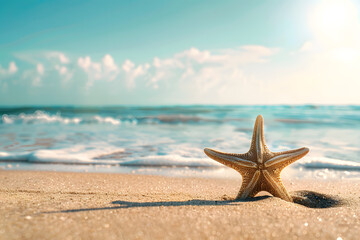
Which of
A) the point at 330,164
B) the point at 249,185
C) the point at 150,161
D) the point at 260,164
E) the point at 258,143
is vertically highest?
the point at 258,143

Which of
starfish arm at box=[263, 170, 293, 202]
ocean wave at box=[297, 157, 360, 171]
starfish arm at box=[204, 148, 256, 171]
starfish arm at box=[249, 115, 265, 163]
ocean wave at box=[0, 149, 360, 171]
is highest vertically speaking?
starfish arm at box=[249, 115, 265, 163]

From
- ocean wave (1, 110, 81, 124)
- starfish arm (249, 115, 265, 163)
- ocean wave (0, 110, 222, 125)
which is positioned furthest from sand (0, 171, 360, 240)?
ocean wave (1, 110, 81, 124)

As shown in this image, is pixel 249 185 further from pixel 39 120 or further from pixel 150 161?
pixel 39 120

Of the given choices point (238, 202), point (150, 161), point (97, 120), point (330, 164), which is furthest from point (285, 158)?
point (97, 120)

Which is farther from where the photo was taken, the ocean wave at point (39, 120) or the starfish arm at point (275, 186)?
the ocean wave at point (39, 120)

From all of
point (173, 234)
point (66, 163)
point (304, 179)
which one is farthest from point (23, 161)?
point (304, 179)

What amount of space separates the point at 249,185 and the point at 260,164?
298 mm

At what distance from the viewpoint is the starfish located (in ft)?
9.86

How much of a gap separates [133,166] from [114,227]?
11.8 ft

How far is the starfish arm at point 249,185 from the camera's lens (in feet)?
9.98

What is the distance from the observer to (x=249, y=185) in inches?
121

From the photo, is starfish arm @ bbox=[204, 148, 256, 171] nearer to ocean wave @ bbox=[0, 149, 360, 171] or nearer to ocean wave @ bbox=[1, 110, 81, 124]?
ocean wave @ bbox=[0, 149, 360, 171]

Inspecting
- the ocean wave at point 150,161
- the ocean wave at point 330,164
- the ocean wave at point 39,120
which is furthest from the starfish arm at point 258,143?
the ocean wave at point 39,120

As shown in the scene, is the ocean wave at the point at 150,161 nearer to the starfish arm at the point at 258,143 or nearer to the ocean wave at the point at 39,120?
the starfish arm at the point at 258,143
